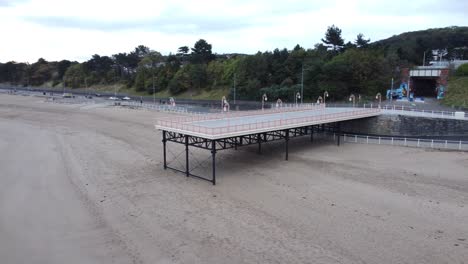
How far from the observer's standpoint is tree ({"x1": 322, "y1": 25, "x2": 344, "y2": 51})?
8012 centimetres

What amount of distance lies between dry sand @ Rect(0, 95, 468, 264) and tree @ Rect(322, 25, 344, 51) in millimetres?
52679

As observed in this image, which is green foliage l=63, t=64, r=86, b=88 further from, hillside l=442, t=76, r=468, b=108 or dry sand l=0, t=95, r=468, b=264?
hillside l=442, t=76, r=468, b=108

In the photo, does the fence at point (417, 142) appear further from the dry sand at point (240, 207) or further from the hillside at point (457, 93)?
the hillside at point (457, 93)

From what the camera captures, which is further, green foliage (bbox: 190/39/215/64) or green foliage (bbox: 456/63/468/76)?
green foliage (bbox: 190/39/215/64)

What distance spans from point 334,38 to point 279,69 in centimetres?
1895

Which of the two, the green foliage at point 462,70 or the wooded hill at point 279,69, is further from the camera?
the wooded hill at point 279,69

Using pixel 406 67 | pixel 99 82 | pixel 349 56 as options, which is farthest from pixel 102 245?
pixel 99 82

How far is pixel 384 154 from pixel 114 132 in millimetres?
32327

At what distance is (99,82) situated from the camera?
127 meters

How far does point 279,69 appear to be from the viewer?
71.2m

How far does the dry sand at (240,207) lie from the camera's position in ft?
48.6

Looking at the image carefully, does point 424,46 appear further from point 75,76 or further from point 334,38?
point 75,76

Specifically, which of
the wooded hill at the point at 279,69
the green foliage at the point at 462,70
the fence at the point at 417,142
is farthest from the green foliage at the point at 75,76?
the green foliage at the point at 462,70

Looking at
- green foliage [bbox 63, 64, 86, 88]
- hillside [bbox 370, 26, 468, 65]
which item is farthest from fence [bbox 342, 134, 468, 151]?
green foliage [bbox 63, 64, 86, 88]
